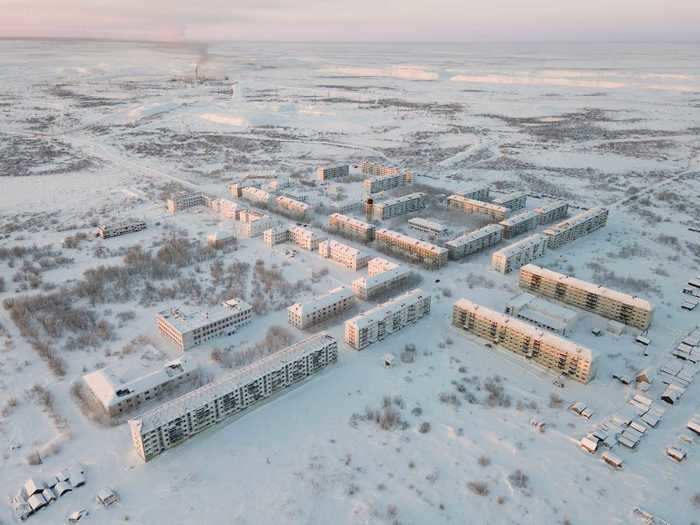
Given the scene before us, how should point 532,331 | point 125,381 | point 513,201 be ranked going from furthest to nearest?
point 513,201
point 532,331
point 125,381

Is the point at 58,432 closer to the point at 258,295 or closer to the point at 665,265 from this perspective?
the point at 258,295

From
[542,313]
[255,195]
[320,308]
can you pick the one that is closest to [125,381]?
[320,308]

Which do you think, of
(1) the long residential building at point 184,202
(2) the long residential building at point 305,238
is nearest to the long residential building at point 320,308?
(2) the long residential building at point 305,238

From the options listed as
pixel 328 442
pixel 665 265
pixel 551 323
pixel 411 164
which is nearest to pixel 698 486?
pixel 551 323

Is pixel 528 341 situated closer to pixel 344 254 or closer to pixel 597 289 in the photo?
pixel 597 289

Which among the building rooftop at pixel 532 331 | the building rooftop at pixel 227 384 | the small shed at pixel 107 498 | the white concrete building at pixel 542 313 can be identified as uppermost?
the building rooftop at pixel 532 331

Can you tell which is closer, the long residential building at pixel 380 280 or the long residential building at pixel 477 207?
the long residential building at pixel 380 280

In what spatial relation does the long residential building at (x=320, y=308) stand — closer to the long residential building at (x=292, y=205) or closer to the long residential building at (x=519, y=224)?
the long residential building at (x=292, y=205)
